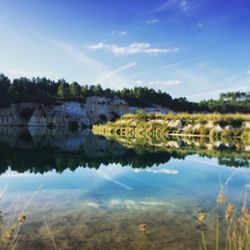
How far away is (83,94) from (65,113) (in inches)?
475

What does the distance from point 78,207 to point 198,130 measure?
2814 cm

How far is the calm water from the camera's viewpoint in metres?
5.98

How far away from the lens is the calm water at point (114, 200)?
19.6 feet

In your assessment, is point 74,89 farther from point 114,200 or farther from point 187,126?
point 114,200

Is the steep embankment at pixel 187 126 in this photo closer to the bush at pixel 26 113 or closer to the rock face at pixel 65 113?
the rock face at pixel 65 113

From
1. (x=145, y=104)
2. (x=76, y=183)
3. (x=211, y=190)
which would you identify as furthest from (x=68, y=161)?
(x=145, y=104)

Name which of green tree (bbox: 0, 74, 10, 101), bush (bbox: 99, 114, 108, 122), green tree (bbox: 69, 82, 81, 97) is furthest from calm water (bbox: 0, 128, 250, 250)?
green tree (bbox: 69, 82, 81, 97)

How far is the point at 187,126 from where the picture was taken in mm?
36781

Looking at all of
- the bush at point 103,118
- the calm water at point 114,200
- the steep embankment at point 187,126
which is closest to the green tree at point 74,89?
the bush at point 103,118

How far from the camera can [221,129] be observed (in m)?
33.4

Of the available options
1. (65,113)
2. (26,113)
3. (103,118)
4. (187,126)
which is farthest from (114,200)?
(103,118)

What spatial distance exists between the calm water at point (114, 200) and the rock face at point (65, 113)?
204ft

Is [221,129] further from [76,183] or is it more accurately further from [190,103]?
[190,103]

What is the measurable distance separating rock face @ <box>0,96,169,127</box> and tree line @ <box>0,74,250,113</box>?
3191 millimetres
